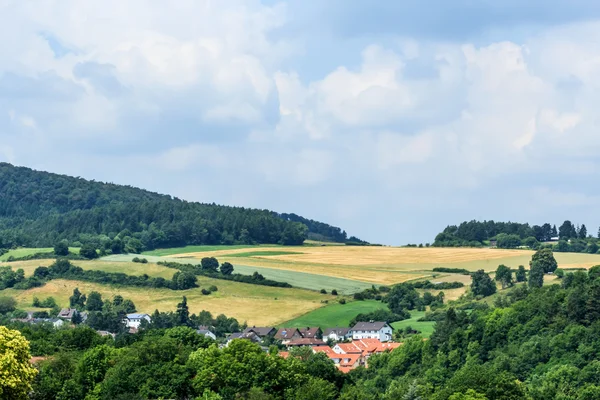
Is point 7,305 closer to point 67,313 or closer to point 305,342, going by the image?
point 67,313

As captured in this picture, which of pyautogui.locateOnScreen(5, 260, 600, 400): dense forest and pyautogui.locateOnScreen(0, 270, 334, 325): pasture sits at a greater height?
pyautogui.locateOnScreen(0, 270, 334, 325): pasture

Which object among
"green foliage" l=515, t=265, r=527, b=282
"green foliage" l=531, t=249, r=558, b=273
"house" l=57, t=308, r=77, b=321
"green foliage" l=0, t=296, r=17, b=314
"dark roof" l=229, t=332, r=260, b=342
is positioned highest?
"green foliage" l=531, t=249, r=558, b=273

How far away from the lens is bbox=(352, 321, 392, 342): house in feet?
563

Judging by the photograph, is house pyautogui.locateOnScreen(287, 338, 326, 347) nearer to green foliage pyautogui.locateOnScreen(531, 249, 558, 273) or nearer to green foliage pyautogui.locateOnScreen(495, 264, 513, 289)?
green foliage pyautogui.locateOnScreen(495, 264, 513, 289)

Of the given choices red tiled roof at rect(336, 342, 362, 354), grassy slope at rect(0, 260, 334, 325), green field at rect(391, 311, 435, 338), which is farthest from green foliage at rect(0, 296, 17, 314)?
green field at rect(391, 311, 435, 338)

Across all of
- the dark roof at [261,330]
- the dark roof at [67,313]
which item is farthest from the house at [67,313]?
the dark roof at [261,330]

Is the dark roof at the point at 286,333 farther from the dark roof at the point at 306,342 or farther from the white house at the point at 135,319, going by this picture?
the white house at the point at 135,319

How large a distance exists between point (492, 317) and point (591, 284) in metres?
13.0

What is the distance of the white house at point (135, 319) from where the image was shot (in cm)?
18157

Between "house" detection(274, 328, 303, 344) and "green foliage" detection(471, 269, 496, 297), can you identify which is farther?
"green foliage" detection(471, 269, 496, 297)

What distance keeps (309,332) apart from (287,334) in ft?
11.7

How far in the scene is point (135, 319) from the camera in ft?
606

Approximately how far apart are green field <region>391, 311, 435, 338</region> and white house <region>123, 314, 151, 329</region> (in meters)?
38.6

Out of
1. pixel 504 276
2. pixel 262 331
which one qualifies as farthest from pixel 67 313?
pixel 504 276
